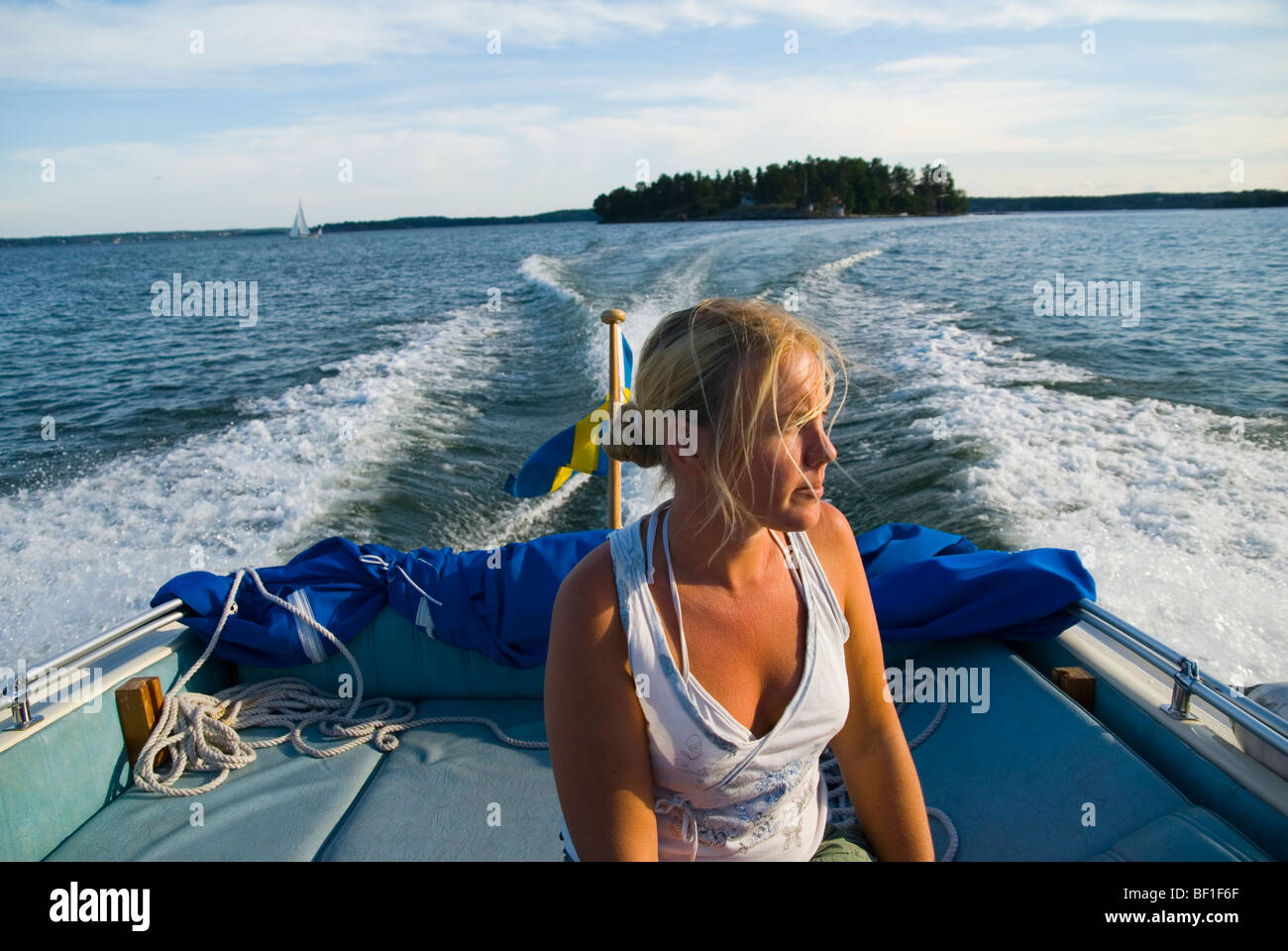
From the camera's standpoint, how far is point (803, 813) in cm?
154

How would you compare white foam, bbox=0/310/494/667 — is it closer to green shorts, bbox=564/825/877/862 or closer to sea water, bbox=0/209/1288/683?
sea water, bbox=0/209/1288/683

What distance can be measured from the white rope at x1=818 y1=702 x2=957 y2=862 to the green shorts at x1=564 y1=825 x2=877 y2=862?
0.95 feet

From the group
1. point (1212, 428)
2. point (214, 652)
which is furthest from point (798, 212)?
point (214, 652)

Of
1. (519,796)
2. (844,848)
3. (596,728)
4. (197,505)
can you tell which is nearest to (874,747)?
(844,848)

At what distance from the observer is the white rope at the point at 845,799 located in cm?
225

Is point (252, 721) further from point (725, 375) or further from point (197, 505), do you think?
point (197, 505)

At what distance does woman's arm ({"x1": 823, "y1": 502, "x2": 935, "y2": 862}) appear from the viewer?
160cm

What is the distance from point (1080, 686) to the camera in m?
2.50

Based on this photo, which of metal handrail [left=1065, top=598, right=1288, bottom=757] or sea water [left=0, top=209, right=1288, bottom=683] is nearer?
metal handrail [left=1065, top=598, right=1288, bottom=757]

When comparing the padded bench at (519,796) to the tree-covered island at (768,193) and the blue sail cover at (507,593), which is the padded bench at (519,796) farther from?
the tree-covered island at (768,193)

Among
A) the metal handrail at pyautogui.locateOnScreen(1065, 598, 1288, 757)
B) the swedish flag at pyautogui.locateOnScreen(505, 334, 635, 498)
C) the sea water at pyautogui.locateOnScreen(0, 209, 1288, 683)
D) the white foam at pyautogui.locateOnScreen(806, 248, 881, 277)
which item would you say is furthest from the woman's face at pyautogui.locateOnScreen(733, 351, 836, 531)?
the white foam at pyautogui.locateOnScreen(806, 248, 881, 277)
